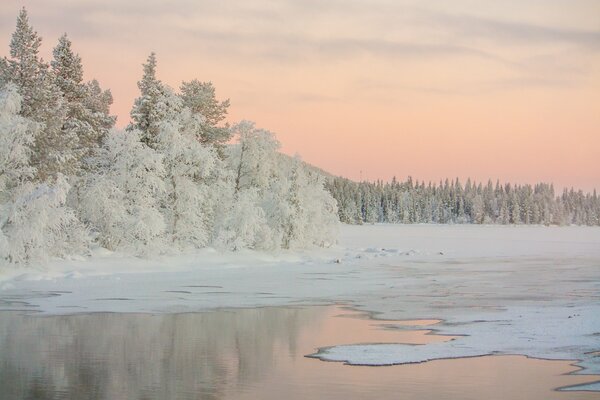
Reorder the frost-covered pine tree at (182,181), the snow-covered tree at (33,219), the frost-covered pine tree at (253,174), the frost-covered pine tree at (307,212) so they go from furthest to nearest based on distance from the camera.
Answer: the frost-covered pine tree at (307,212), the frost-covered pine tree at (253,174), the frost-covered pine tree at (182,181), the snow-covered tree at (33,219)

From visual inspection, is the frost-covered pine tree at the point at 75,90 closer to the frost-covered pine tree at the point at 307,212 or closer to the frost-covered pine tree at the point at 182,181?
the frost-covered pine tree at the point at 182,181

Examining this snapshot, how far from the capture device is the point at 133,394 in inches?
619

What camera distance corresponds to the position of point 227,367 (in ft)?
60.9

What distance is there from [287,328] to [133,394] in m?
10.0

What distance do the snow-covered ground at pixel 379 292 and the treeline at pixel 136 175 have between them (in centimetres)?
227

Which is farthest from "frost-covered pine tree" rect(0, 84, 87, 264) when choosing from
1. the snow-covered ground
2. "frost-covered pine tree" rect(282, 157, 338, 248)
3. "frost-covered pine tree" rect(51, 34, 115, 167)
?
"frost-covered pine tree" rect(282, 157, 338, 248)

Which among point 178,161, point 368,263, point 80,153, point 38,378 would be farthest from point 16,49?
point 38,378

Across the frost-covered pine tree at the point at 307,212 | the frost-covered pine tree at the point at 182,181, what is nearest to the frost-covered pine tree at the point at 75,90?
the frost-covered pine tree at the point at 182,181

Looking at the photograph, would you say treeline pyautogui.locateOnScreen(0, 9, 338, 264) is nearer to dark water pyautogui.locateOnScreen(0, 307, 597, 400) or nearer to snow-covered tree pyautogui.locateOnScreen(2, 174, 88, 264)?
snow-covered tree pyautogui.locateOnScreen(2, 174, 88, 264)

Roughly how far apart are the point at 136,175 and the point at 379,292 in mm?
26046

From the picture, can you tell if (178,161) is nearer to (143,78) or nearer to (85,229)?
(143,78)

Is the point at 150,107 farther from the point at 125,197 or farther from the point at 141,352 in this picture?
the point at 141,352

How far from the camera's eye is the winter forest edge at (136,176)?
44.1 metres

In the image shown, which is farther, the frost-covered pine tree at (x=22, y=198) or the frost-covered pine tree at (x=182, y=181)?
the frost-covered pine tree at (x=182, y=181)
